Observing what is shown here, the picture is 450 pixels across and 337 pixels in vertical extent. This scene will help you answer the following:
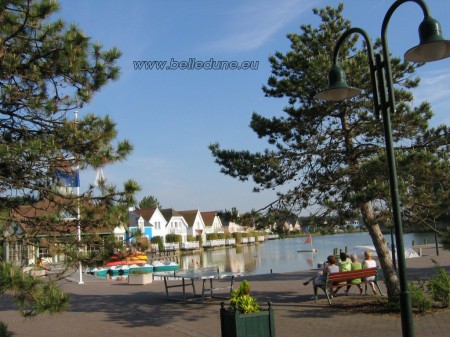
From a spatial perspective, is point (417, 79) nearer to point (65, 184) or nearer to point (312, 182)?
point (312, 182)

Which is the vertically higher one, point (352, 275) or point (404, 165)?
point (404, 165)

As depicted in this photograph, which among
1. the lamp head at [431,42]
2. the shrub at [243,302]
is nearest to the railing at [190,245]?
the shrub at [243,302]

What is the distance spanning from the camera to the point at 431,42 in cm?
522

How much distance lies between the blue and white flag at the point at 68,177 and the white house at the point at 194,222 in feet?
268

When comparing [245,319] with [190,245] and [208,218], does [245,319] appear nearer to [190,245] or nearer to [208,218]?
[190,245]

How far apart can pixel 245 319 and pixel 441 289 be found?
17.4 feet

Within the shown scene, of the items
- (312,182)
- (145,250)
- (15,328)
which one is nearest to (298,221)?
(312,182)

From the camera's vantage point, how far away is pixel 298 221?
1194 centimetres

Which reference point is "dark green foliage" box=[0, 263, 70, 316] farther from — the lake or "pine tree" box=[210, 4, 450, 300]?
the lake

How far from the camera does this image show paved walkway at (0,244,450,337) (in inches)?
357

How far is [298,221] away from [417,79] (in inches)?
184

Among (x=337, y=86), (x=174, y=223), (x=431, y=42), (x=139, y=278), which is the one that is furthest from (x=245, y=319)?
(x=174, y=223)

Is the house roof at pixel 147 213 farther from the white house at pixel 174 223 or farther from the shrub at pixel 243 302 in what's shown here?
the shrub at pixel 243 302

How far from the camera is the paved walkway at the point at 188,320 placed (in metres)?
9.06
